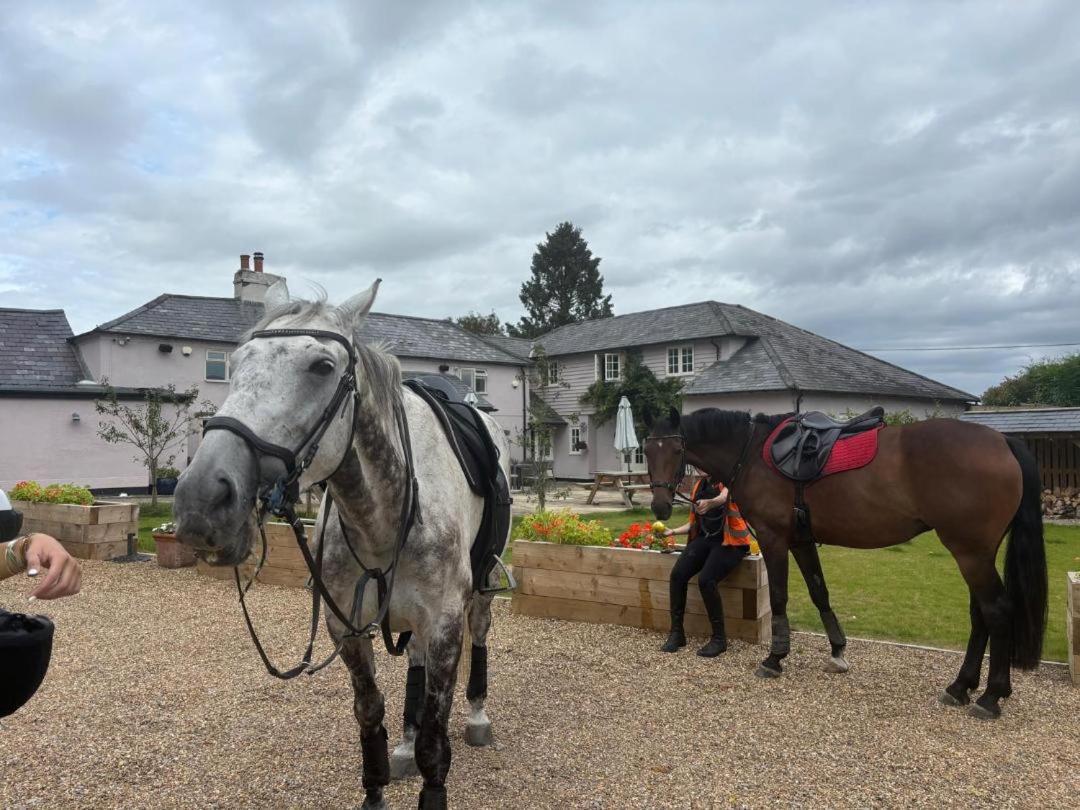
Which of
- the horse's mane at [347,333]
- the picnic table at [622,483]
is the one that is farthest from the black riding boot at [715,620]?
the picnic table at [622,483]

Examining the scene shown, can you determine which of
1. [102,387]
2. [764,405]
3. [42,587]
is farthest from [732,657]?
[102,387]

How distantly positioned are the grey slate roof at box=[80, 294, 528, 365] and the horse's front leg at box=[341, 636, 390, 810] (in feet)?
52.2

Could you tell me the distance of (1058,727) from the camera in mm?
4379

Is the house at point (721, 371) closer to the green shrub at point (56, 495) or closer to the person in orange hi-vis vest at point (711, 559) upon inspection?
the green shrub at point (56, 495)

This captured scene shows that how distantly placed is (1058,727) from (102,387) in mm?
22495

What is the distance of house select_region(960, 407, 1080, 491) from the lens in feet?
51.2

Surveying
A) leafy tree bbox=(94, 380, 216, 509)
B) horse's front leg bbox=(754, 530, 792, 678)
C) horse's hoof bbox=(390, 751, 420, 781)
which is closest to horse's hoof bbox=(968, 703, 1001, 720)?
horse's front leg bbox=(754, 530, 792, 678)

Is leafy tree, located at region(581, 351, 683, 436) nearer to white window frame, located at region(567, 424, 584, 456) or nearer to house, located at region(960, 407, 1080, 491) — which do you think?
white window frame, located at region(567, 424, 584, 456)

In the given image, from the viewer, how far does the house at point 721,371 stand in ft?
77.6

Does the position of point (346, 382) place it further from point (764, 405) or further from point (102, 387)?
point (764, 405)

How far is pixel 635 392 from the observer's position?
27.4m

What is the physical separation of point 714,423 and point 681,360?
72.6ft

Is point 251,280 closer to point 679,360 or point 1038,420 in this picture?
point 679,360

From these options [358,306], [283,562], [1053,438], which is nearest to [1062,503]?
[1053,438]
